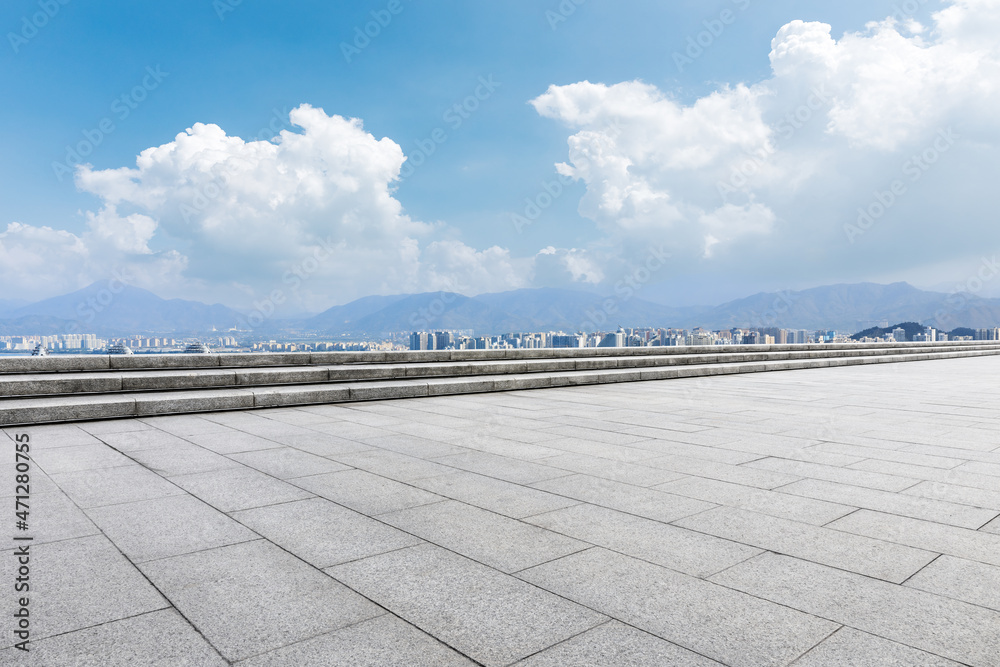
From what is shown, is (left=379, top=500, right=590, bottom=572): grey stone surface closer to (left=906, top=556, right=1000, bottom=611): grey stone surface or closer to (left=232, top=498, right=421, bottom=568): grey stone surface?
(left=232, top=498, right=421, bottom=568): grey stone surface

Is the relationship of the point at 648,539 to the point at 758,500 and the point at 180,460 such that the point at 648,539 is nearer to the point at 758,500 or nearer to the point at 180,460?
the point at 758,500

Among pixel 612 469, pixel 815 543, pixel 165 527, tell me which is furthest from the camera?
pixel 612 469

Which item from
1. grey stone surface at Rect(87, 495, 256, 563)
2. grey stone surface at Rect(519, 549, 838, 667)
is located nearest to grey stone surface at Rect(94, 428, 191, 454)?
grey stone surface at Rect(87, 495, 256, 563)

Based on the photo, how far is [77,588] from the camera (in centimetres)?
313

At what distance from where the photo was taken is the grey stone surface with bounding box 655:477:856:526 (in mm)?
4422

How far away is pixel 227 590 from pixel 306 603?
1.63 ft

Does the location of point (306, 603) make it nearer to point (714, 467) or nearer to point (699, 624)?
point (699, 624)

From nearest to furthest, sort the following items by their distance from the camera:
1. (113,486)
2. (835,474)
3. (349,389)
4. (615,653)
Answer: (615,653), (113,486), (835,474), (349,389)

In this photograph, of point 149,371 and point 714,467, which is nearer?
point 714,467

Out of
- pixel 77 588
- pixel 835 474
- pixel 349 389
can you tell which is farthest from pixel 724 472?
pixel 349 389

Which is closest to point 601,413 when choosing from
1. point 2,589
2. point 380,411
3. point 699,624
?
point 380,411

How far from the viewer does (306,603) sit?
295 cm

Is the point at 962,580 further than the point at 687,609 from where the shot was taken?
Yes

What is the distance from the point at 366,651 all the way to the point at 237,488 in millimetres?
3091
